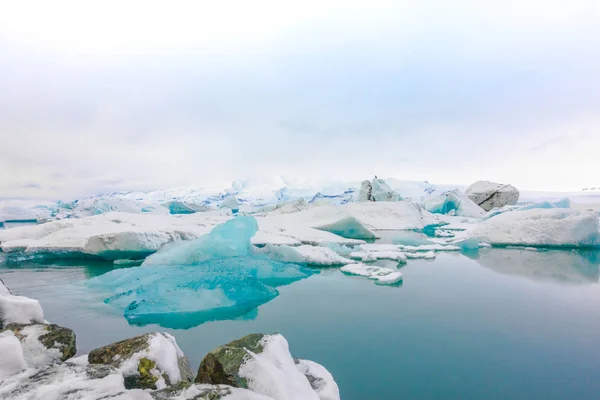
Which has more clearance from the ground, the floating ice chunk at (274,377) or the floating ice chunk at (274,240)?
the floating ice chunk at (274,377)

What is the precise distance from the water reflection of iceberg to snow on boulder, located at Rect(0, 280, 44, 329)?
6.99 m

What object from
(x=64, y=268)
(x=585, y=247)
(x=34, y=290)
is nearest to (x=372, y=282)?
(x=34, y=290)

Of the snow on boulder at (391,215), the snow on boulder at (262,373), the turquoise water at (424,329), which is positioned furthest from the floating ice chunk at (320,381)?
the snow on boulder at (391,215)

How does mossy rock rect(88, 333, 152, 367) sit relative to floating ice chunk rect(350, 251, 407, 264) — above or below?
above

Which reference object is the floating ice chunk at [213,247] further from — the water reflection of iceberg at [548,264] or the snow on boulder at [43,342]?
the water reflection of iceberg at [548,264]

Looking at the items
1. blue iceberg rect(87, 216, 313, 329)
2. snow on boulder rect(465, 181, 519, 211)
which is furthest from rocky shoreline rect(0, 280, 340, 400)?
snow on boulder rect(465, 181, 519, 211)

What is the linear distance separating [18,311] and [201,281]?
86.7 inches

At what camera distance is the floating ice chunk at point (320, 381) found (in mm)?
1980

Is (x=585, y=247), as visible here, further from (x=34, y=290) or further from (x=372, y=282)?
(x=34, y=290)

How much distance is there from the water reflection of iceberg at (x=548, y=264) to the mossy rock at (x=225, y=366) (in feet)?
20.2

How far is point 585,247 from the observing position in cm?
1062

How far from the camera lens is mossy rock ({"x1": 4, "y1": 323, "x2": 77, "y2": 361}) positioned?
2.38m

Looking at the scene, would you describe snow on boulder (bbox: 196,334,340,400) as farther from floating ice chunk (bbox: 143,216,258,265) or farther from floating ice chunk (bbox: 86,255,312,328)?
floating ice chunk (bbox: 143,216,258,265)

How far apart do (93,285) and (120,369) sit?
4255 millimetres
